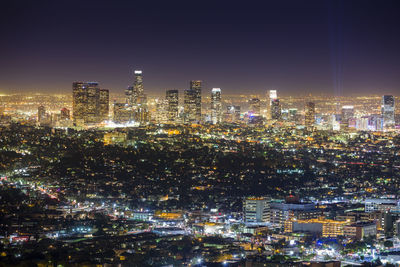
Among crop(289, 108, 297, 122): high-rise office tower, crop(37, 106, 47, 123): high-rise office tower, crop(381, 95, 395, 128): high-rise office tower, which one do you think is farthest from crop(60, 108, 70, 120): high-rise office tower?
crop(381, 95, 395, 128): high-rise office tower

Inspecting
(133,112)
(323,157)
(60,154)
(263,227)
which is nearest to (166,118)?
(133,112)

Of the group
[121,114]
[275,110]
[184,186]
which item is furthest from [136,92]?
[184,186]

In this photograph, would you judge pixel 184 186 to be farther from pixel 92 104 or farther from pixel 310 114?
pixel 310 114

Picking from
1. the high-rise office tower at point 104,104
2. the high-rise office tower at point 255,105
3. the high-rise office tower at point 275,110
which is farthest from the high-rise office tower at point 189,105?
the high-rise office tower at point 255,105

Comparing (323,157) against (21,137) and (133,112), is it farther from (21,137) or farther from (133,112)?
(133,112)

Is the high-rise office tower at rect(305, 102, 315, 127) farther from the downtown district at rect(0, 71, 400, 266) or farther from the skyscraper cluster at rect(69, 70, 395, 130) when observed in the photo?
the downtown district at rect(0, 71, 400, 266)

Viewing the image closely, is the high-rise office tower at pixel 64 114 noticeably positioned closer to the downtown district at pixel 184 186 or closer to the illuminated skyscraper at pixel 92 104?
the downtown district at pixel 184 186

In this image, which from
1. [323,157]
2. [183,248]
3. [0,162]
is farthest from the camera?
[323,157]
